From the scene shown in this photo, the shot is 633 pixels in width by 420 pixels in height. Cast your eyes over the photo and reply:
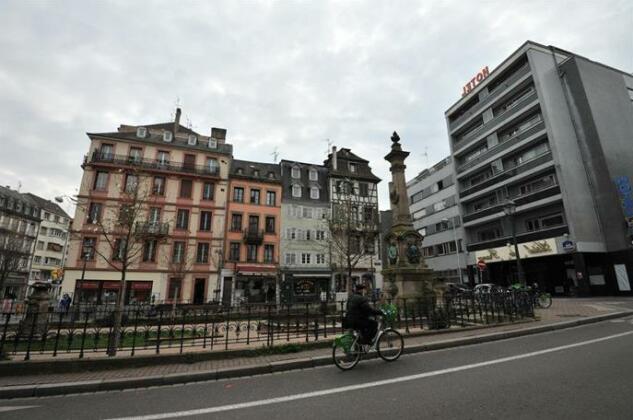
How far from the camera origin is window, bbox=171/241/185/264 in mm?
30391

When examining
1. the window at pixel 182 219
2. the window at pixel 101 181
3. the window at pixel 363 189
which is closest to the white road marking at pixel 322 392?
the window at pixel 182 219

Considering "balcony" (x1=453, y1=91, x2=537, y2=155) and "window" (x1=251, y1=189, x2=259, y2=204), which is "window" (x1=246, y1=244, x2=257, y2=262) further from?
"balcony" (x1=453, y1=91, x2=537, y2=155)

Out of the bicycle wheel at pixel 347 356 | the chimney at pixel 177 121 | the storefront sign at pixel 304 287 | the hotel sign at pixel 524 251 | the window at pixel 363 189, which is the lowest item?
the bicycle wheel at pixel 347 356

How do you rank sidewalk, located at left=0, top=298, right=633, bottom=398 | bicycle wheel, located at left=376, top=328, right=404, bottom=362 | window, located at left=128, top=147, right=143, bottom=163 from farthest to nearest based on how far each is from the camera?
window, located at left=128, top=147, right=143, bottom=163 → bicycle wheel, located at left=376, top=328, right=404, bottom=362 → sidewalk, located at left=0, top=298, right=633, bottom=398

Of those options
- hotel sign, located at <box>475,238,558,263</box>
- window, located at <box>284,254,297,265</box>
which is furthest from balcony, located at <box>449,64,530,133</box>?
window, located at <box>284,254,297,265</box>

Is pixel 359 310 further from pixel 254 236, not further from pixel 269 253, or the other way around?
pixel 269 253

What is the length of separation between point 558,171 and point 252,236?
97.7 feet

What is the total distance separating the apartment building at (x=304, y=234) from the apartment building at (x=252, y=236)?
110 cm

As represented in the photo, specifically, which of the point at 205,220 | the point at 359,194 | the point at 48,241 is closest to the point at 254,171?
the point at 205,220

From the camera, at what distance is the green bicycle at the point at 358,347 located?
639 cm

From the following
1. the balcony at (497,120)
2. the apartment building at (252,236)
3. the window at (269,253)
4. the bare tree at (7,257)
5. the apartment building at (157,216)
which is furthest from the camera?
the window at (269,253)

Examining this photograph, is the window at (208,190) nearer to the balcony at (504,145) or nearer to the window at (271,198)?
the window at (271,198)

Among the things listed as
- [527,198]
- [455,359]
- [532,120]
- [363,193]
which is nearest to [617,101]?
[532,120]

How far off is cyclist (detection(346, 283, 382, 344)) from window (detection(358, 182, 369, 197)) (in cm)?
3373
